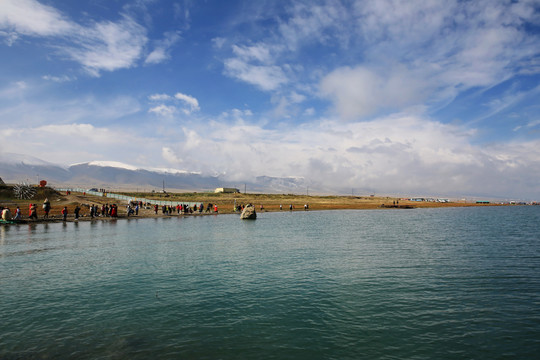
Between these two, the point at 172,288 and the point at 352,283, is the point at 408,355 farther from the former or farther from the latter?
the point at 172,288

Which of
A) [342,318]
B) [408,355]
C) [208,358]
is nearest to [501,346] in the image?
[408,355]

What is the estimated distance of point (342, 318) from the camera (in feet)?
46.0

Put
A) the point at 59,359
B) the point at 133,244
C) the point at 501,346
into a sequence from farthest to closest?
the point at 133,244 < the point at 501,346 < the point at 59,359

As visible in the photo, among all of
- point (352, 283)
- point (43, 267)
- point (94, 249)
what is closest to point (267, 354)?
point (352, 283)

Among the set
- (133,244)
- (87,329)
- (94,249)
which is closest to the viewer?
(87,329)

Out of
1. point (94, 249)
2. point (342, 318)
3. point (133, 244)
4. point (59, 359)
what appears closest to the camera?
point (59, 359)

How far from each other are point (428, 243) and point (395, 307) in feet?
78.2

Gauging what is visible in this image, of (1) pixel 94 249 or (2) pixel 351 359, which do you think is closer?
(2) pixel 351 359

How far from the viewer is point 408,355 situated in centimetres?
1085

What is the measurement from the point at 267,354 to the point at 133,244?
26831mm

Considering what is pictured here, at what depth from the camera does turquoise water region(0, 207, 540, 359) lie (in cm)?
1141

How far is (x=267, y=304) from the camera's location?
Answer: 51.5ft

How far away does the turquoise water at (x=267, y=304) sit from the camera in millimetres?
11406

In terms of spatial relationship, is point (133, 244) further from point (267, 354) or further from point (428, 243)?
point (428, 243)
